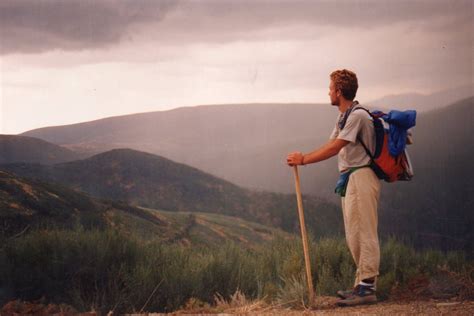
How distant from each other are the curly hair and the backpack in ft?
0.59

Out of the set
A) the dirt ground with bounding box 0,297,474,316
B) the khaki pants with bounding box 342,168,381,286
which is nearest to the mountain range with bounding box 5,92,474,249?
the dirt ground with bounding box 0,297,474,316

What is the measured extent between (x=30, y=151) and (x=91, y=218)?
6661 millimetres

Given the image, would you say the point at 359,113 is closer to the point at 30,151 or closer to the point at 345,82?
the point at 345,82

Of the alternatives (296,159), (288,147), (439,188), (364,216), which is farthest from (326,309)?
(288,147)

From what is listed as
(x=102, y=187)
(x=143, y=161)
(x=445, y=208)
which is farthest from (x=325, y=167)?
(x=102, y=187)

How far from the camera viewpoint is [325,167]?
820 inches

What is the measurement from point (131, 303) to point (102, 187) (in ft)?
29.0

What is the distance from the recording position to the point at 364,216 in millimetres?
5227

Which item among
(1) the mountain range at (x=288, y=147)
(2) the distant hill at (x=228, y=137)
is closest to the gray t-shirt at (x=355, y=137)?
(1) the mountain range at (x=288, y=147)

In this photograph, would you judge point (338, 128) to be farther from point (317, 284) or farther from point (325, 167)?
point (325, 167)

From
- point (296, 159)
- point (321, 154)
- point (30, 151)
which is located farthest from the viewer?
point (30, 151)

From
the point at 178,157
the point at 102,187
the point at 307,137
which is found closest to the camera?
the point at 102,187

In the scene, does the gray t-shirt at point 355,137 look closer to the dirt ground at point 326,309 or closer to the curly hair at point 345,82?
the curly hair at point 345,82

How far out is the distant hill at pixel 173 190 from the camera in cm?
1424
